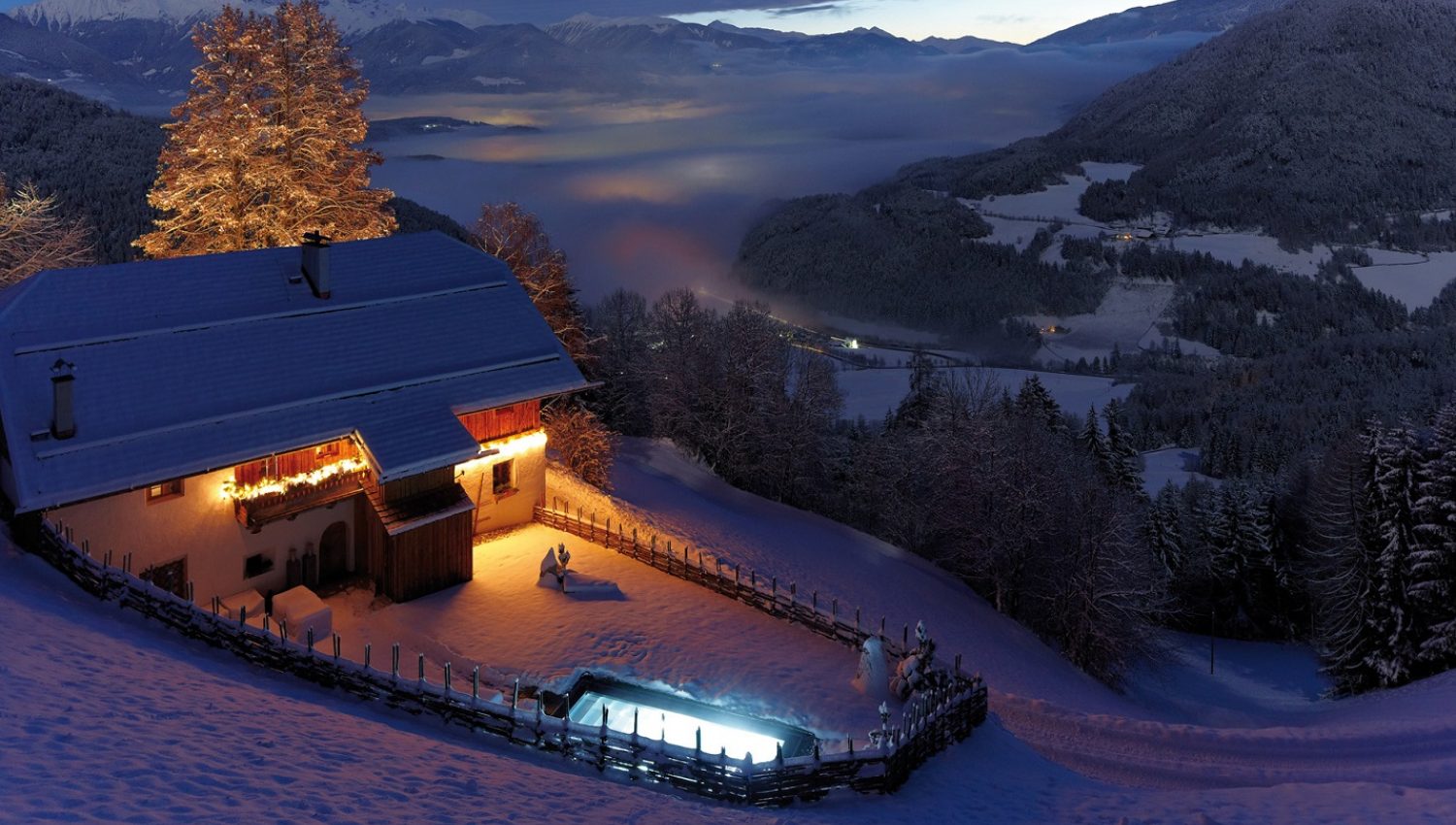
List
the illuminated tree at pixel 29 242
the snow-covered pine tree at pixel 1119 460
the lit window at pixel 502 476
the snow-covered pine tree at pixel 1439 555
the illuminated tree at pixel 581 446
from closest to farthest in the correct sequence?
the lit window at pixel 502 476 → the snow-covered pine tree at pixel 1439 555 → the illuminated tree at pixel 29 242 → the illuminated tree at pixel 581 446 → the snow-covered pine tree at pixel 1119 460

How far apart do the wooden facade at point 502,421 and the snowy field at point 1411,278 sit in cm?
19549

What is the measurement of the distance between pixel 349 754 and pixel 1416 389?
12106cm

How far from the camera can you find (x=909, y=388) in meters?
107

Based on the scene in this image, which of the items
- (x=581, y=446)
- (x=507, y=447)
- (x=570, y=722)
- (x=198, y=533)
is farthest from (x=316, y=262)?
(x=570, y=722)

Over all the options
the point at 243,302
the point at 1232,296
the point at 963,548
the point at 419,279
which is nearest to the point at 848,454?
the point at 963,548

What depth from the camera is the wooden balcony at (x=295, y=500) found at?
23359 millimetres

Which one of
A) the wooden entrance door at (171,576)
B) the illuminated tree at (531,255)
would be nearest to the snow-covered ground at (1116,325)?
the illuminated tree at (531,255)

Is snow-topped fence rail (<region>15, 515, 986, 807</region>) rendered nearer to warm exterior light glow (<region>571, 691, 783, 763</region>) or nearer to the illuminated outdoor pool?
the illuminated outdoor pool

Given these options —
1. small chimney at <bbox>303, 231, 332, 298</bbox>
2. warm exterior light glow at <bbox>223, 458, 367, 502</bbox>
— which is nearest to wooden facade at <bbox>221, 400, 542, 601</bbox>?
warm exterior light glow at <bbox>223, 458, 367, 502</bbox>

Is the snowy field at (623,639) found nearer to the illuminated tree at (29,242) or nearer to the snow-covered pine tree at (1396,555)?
the illuminated tree at (29,242)

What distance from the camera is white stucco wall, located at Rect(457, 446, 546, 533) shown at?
1130 inches

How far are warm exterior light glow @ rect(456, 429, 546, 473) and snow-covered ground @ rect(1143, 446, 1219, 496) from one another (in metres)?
64.1

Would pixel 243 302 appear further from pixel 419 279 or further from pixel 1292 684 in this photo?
pixel 1292 684

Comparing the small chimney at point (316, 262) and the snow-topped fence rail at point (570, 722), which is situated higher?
the small chimney at point (316, 262)
